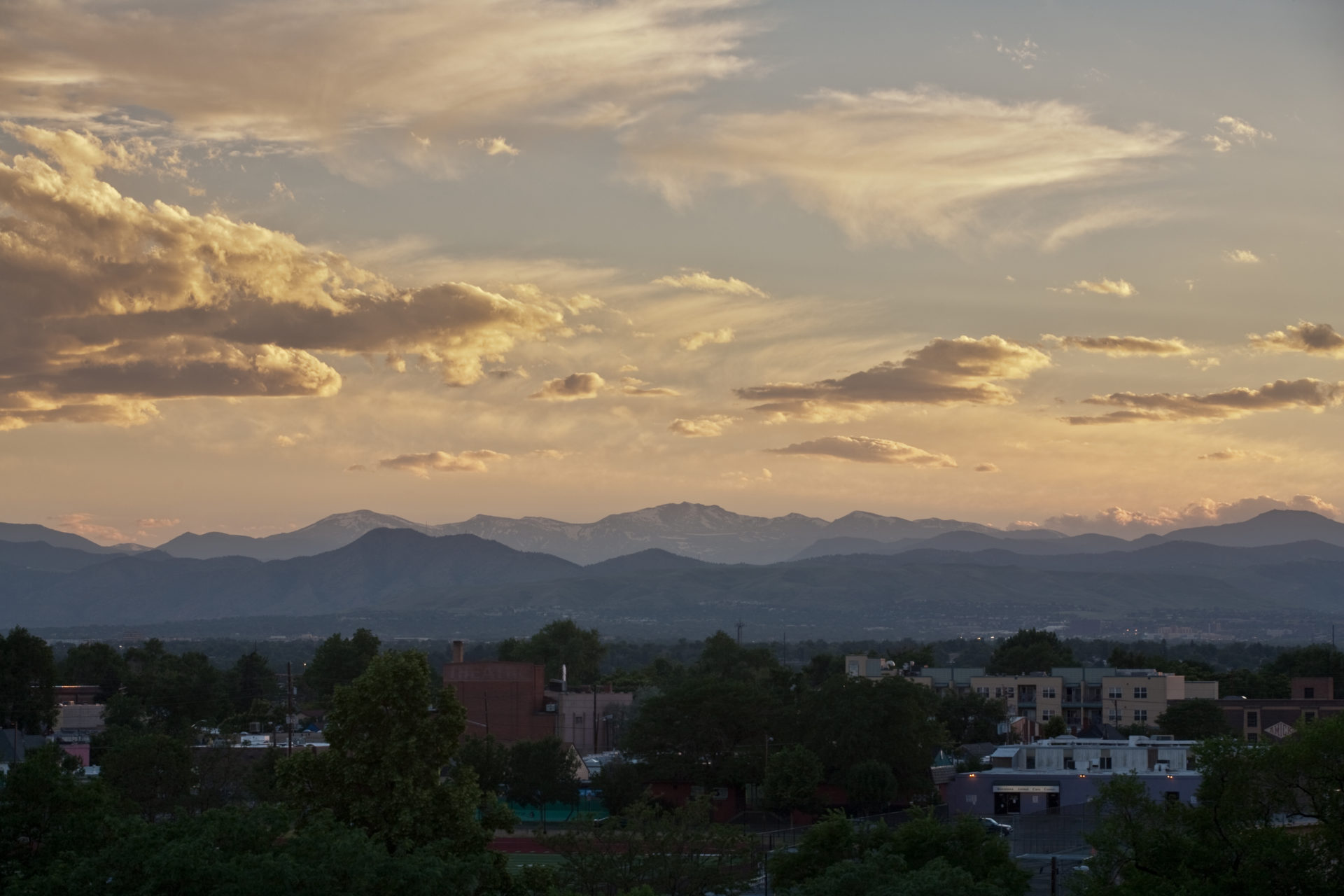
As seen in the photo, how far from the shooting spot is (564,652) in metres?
166

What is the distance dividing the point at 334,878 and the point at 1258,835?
2067 centimetres

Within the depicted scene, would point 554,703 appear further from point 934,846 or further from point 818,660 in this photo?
point 934,846

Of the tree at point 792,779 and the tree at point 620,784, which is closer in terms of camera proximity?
the tree at point 792,779

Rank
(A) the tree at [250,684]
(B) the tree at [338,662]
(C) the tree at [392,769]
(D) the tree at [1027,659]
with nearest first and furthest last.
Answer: (C) the tree at [392,769] < (B) the tree at [338,662] < (A) the tree at [250,684] < (D) the tree at [1027,659]

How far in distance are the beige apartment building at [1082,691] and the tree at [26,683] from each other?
61.6 meters

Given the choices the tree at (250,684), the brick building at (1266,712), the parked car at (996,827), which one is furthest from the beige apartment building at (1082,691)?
the tree at (250,684)

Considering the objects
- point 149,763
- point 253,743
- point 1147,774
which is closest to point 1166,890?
point 1147,774

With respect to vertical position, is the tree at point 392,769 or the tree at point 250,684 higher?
the tree at point 392,769

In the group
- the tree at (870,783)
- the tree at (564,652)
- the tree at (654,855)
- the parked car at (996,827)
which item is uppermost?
the tree at (564,652)

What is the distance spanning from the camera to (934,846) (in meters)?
45.2

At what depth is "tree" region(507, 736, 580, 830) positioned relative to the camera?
94750 mm

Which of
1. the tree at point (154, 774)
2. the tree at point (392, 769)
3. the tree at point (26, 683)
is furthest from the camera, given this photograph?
the tree at point (26, 683)

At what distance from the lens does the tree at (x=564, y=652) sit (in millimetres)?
164250

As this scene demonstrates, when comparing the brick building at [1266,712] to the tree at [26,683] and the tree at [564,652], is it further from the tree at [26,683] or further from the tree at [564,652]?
the tree at [26,683]
